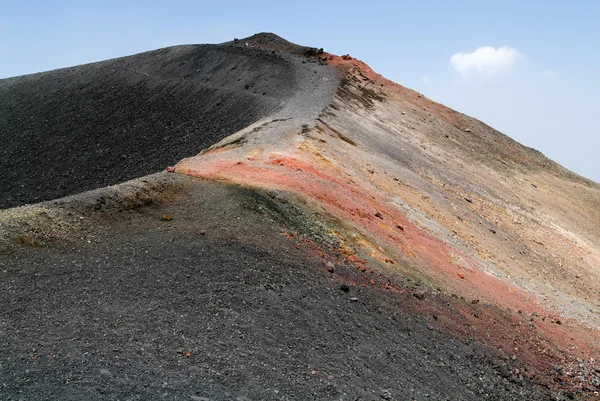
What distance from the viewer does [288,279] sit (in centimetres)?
1345

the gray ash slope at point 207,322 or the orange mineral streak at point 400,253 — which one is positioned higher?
the orange mineral streak at point 400,253

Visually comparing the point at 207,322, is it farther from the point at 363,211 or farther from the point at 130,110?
the point at 130,110

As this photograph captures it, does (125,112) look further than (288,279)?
Yes

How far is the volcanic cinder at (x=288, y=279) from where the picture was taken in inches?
412

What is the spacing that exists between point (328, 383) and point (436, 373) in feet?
9.02

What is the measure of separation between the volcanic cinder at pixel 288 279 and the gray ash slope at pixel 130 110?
0.40 meters

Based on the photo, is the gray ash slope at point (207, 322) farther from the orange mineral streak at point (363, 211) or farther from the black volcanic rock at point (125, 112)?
the black volcanic rock at point (125, 112)

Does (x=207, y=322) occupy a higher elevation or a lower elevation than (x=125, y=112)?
lower

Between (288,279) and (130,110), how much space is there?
30056mm

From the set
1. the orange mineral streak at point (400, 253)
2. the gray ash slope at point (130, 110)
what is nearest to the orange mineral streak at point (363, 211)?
the orange mineral streak at point (400, 253)

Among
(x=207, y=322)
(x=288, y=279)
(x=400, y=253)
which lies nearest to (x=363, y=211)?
(x=400, y=253)

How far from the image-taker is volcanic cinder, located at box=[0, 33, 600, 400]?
10461 millimetres

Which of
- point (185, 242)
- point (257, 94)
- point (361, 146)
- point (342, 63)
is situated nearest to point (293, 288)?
point (185, 242)

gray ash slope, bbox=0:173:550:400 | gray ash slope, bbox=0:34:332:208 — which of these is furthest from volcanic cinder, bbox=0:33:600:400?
gray ash slope, bbox=0:34:332:208
